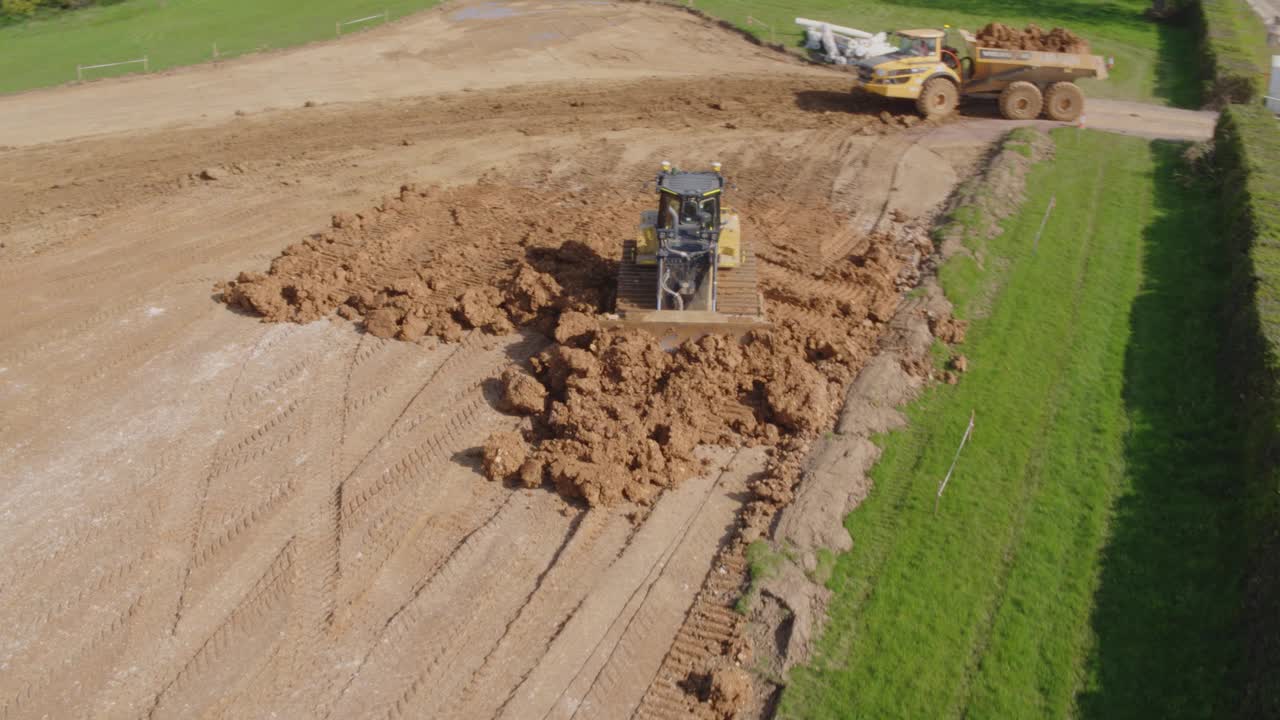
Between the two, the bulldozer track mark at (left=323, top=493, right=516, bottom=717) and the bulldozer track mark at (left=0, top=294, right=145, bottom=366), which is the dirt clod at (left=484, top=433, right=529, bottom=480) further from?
the bulldozer track mark at (left=0, top=294, right=145, bottom=366)

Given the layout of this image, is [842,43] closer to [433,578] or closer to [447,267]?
[447,267]

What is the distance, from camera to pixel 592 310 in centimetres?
1477

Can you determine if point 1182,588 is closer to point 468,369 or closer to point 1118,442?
point 1118,442

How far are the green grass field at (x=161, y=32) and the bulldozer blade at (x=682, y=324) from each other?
2220 cm

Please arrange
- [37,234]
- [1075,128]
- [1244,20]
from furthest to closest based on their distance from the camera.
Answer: [1244,20] → [1075,128] → [37,234]

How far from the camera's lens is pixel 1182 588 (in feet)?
33.7

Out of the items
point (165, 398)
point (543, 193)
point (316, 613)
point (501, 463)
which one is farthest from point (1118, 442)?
point (165, 398)

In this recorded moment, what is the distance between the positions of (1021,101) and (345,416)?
761 inches

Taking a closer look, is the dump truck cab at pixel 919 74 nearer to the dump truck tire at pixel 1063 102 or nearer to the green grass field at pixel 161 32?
the dump truck tire at pixel 1063 102

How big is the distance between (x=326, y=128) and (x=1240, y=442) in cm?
2085

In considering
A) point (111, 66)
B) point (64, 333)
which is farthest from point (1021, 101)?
point (111, 66)

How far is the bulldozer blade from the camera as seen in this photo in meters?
13.5

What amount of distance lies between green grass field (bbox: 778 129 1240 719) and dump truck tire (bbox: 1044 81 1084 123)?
28.0 ft

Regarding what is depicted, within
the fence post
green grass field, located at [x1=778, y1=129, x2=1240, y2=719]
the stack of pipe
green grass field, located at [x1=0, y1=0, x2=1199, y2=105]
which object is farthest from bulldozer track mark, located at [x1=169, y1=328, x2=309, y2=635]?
the stack of pipe
